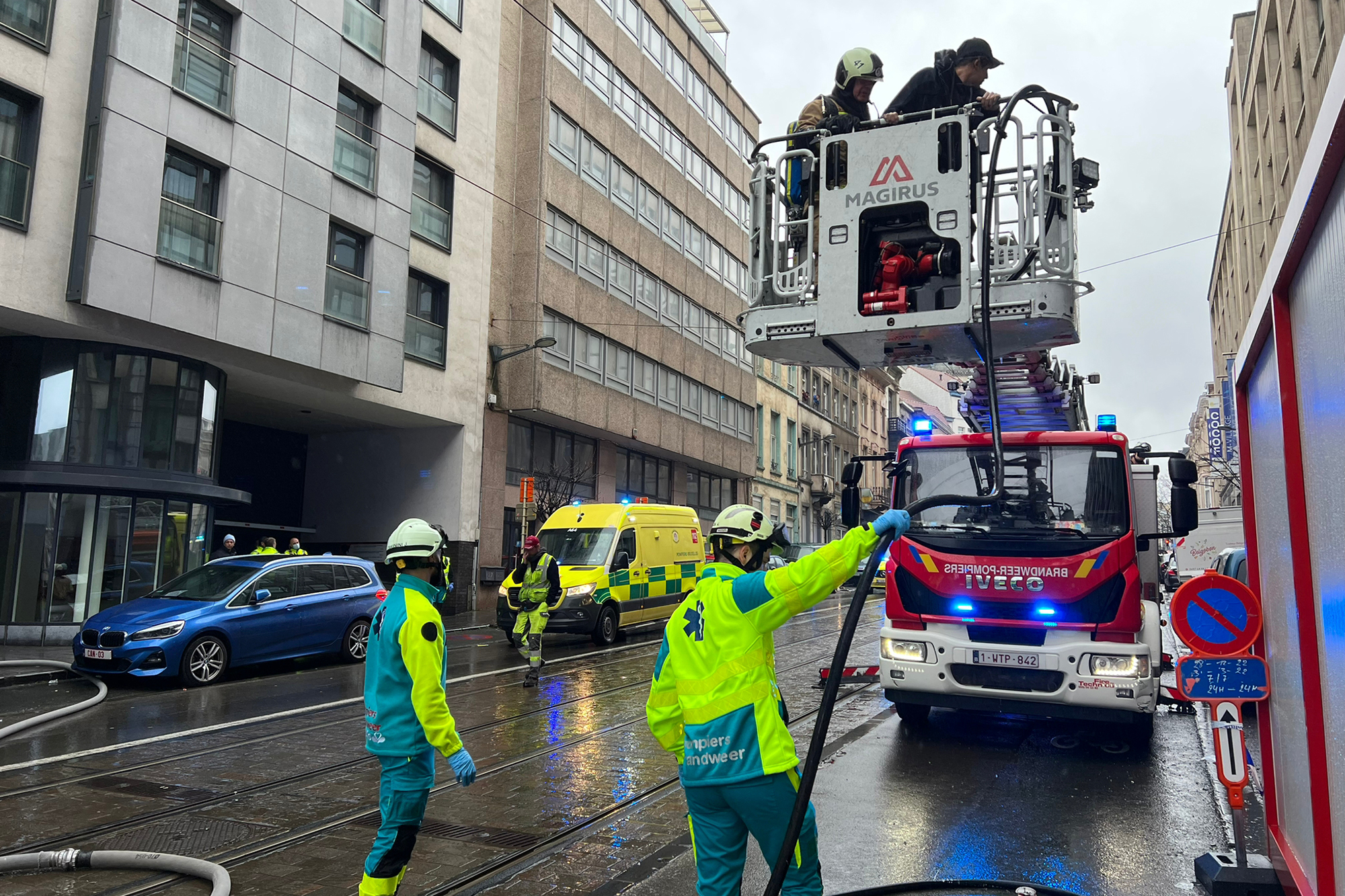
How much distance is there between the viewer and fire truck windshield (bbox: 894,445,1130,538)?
786 cm

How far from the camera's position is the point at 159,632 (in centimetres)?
1145

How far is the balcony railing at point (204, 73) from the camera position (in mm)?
16922

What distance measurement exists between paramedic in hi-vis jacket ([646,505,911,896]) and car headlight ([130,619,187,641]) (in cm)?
989

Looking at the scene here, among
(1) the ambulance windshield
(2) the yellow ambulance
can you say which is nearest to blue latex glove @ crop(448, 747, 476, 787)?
(2) the yellow ambulance

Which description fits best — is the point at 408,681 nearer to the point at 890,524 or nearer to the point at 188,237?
the point at 890,524

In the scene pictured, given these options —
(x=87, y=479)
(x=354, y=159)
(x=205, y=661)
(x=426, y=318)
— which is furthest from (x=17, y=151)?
(x=426, y=318)

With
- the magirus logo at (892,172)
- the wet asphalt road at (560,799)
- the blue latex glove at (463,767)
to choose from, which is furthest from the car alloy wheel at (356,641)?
the blue latex glove at (463,767)

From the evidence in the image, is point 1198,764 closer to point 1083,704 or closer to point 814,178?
point 1083,704

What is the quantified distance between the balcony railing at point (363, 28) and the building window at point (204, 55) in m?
3.19

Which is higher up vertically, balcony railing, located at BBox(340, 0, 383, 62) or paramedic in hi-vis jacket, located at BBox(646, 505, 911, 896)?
balcony railing, located at BBox(340, 0, 383, 62)

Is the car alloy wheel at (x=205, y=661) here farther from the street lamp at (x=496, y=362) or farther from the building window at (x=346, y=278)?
the street lamp at (x=496, y=362)

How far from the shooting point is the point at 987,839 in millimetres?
5625

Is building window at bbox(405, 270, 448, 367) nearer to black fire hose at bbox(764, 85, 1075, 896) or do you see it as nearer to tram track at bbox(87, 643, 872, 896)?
tram track at bbox(87, 643, 872, 896)

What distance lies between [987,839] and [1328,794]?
8.61 feet
